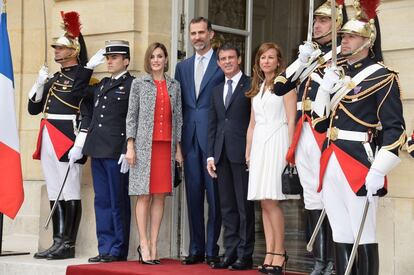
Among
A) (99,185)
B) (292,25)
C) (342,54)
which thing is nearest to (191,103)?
(99,185)

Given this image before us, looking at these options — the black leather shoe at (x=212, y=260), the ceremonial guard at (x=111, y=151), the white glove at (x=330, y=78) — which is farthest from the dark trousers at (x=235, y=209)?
the white glove at (x=330, y=78)

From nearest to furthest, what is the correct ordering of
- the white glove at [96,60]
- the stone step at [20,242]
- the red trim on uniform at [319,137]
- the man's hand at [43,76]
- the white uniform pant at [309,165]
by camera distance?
the red trim on uniform at [319,137] < the white uniform pant at [309,165] < the white glove at [96,60] < the man's hand at [43,76] < the stone step at [20,242]

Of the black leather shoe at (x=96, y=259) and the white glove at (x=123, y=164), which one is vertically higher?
the white glove at (x=123, y=164)

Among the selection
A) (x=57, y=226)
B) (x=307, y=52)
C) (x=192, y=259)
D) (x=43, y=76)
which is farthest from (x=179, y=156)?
(x=307, y=52)

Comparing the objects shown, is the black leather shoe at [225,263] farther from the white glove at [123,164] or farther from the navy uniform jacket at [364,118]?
the navy uniform jacket at [364,118]

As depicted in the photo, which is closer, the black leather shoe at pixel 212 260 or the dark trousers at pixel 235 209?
the dark trousers at pixel 235 209

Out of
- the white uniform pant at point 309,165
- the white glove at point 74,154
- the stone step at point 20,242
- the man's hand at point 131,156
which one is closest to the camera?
the white uniform pant at point 309,165

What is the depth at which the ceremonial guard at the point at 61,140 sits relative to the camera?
9391mm

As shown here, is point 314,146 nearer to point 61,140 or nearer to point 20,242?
point 61,140

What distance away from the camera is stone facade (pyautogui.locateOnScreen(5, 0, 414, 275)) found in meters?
7.54

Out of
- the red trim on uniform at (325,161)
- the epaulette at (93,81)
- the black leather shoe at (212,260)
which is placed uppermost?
the epaulette at (93,81)

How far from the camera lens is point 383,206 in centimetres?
761

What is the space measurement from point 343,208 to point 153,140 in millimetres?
2536

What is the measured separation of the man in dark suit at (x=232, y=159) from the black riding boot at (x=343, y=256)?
5.32 ft
